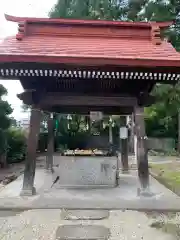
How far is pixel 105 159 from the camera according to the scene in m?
8.70

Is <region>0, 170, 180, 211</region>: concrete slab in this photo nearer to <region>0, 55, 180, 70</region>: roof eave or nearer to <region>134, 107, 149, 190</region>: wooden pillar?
<region>134, 107, 149, 190</region>: wooden pillar

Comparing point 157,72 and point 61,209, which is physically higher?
point 157,72

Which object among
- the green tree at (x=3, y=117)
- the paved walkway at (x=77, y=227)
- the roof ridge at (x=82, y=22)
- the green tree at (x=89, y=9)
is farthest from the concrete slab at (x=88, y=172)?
the green tree at (x=89, y=9)

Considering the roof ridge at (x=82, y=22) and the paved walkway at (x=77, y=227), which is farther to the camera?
the roof ridge at (x=82, y=22)

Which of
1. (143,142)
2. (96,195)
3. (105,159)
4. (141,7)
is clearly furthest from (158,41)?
(141,7)

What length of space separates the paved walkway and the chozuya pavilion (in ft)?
5.55

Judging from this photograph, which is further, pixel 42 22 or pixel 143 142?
pixel 42 22

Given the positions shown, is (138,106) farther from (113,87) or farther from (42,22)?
→ (42,22)

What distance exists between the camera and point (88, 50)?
6.99 m

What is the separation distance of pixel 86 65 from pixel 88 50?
0.82 metres

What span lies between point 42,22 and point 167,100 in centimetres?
1345

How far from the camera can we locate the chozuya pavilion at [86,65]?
20.7 ft

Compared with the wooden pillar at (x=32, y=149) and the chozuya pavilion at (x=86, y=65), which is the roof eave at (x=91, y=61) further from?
the wooden pillar at (x=32, y=149)

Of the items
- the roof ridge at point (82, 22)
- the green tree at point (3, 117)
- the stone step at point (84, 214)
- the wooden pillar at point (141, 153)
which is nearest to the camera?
the stone step at point (84, 214)
